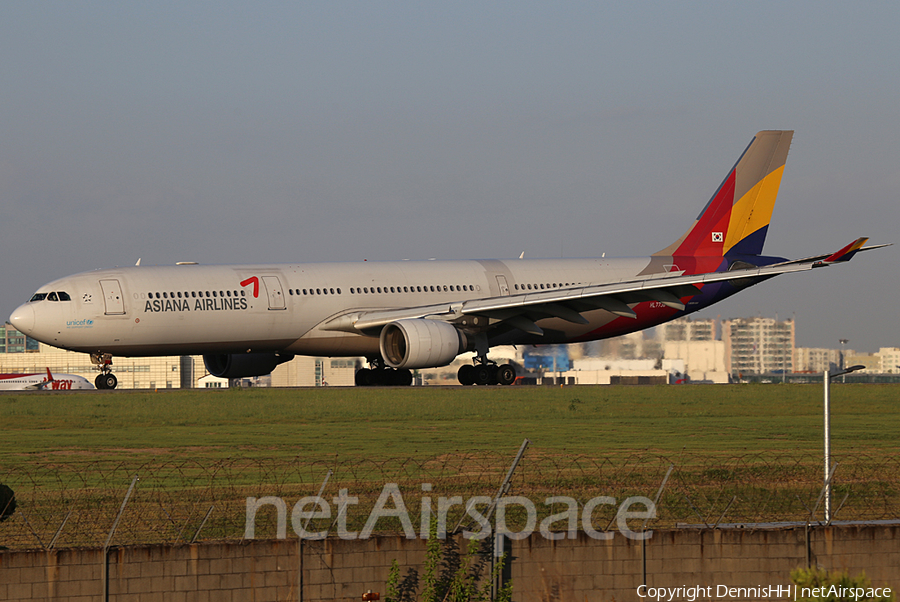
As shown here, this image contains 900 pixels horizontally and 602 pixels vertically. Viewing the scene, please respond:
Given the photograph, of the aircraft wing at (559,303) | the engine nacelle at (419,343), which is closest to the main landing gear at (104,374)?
the aircraft wing at (559,303)

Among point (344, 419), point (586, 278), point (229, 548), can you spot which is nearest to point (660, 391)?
point (586, 278)

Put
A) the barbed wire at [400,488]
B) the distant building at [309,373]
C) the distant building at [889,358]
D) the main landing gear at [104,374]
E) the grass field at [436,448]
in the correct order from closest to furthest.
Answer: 1. the barbed wire at [400,488]
2. the grass field at [436,448]
3. the main landing gear at [104,374]
4. the distant building at [309,373]
5. the distant building at [889,358]

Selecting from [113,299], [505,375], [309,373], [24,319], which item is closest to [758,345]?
[309,373]

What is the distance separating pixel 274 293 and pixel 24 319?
7321mm

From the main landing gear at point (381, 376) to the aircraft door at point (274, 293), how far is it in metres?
4.48

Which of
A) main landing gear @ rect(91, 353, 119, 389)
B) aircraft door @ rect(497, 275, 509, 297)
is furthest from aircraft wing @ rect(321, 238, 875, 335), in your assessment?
main landing gear @ rect(91, 353, 119, 389)

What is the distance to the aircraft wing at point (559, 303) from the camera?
122 feet

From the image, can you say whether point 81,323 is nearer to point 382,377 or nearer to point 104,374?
point 104,374

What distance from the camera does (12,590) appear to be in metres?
10.6

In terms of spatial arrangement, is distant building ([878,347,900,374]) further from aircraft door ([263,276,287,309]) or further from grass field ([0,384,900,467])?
aircraft door ([263,276,287,309])

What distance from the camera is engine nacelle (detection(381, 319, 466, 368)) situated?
35.5 metres

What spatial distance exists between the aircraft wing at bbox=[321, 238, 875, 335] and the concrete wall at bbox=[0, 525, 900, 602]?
24.8 metres

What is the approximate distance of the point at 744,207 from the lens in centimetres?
4416

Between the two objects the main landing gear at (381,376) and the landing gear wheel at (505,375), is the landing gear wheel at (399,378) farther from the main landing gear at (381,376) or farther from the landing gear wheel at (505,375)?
the landing gear wheel at (505,375)
